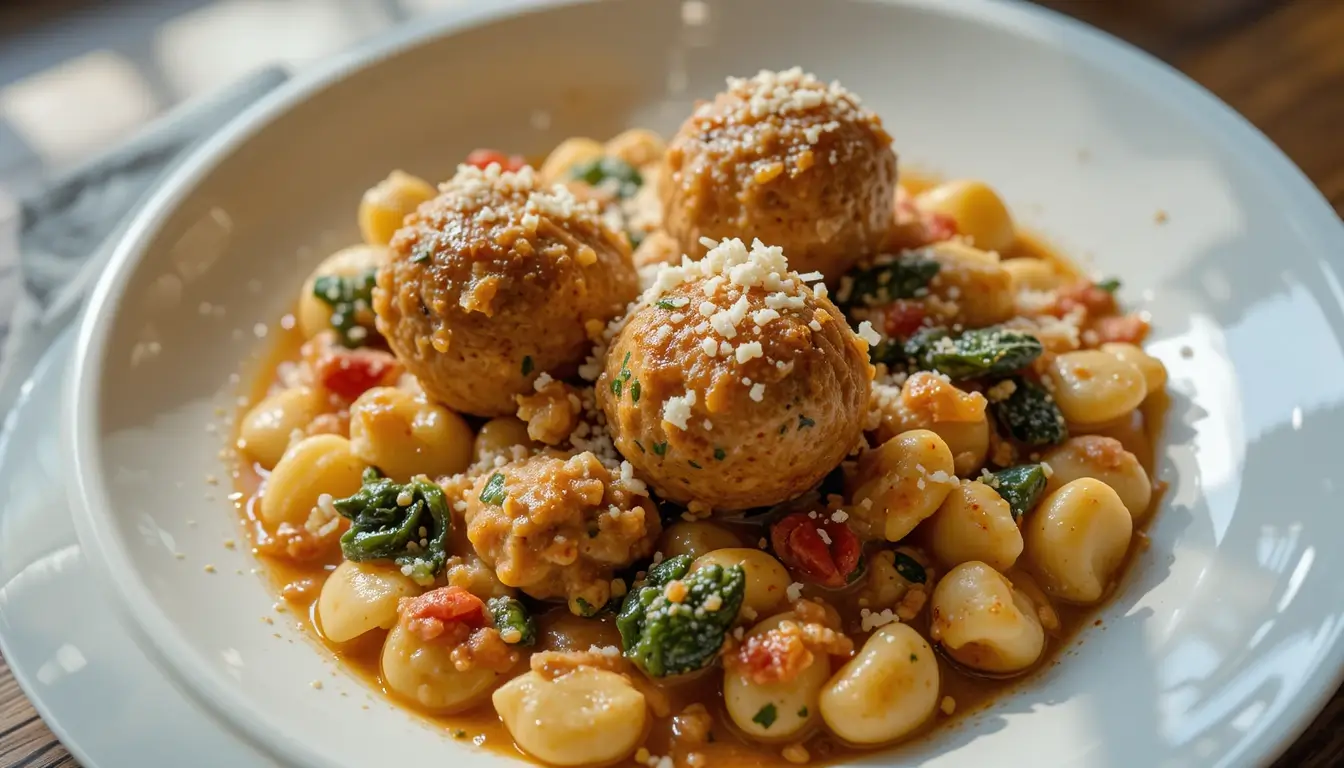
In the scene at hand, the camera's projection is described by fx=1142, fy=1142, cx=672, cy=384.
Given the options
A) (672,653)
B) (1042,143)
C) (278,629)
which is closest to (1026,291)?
(1042,143)

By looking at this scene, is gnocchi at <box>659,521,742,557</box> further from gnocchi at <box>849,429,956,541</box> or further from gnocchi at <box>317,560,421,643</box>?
gnocchi at <box>317,560,421,643</box>

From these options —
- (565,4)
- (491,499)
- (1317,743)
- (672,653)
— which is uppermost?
(565,4)

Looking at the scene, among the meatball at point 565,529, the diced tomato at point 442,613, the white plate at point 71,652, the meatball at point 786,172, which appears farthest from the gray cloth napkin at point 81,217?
the meatball at point 786,172

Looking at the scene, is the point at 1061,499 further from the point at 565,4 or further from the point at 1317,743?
the point at 565,4

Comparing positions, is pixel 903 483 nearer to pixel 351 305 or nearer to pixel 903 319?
pixel 903 319

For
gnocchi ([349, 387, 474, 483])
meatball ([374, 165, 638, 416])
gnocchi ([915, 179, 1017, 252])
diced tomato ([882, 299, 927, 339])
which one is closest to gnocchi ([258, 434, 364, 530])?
gnocchi ([349, 387, 474, 483])

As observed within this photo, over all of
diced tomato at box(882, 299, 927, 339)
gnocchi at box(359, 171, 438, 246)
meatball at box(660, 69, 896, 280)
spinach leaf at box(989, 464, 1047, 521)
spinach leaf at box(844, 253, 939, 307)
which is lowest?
spinach leaf at box(989, 464, 1047, 521)

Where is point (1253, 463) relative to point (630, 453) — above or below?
below
